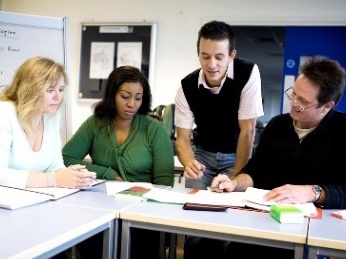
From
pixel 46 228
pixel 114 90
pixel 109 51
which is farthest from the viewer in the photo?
pixel 109 51

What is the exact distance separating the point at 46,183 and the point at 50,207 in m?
0.26

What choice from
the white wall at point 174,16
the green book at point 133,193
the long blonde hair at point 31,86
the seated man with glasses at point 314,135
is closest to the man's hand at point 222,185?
the seated man with glasses at point 314,135

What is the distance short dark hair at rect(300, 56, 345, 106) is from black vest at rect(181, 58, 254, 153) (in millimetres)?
469

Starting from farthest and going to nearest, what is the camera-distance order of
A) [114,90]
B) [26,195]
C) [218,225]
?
1. [114,90]
2. [26,195]
3. [218,225]

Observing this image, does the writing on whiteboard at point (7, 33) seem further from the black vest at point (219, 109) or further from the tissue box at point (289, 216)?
the tissue box at point (289, 216)

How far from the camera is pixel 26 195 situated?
1338 millimetres

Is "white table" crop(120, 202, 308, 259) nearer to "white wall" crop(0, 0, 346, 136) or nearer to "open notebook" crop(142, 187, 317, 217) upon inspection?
"open notebook" crop(142, 187, 317, 217)

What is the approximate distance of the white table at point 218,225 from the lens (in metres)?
1.12

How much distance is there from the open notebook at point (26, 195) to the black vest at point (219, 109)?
0.83 m

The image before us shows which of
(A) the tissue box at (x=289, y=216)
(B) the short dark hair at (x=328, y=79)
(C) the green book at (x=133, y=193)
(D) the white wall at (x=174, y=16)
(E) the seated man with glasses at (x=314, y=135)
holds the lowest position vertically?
(C) the green book at (x=133, y=193)

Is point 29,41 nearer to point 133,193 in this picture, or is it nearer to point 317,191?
point 133,193

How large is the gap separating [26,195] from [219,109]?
1069mm

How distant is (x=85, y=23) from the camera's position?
4336 mm

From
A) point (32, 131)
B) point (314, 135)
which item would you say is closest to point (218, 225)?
point (314, 135)
